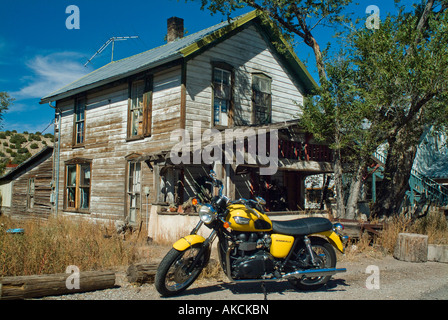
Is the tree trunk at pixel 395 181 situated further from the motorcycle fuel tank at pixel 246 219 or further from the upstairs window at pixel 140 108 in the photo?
the motorcycle fuel tank at pixel 246 219

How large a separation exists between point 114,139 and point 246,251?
10.4 meters

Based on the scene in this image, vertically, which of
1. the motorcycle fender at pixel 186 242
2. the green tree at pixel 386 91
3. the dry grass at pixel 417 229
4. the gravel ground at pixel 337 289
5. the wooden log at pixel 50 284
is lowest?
the gravel ground at pixel 337 289

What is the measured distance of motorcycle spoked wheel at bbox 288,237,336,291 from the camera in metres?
6.11

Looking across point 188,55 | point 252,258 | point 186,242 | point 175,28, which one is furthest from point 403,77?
point 175,28

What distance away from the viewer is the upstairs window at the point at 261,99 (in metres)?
14.6

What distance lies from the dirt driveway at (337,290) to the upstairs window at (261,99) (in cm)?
786

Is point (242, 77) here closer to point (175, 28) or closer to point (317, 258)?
point (175, 28)

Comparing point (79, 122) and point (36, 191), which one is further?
point (36, 191)

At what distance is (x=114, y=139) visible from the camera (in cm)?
1497

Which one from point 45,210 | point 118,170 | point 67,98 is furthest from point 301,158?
point 45,210

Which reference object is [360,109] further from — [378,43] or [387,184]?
[387,184]

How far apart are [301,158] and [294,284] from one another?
6.66m

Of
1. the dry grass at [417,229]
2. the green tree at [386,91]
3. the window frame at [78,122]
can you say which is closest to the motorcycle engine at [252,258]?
the dry grass at [417,229]

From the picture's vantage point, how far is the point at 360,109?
425 inches
